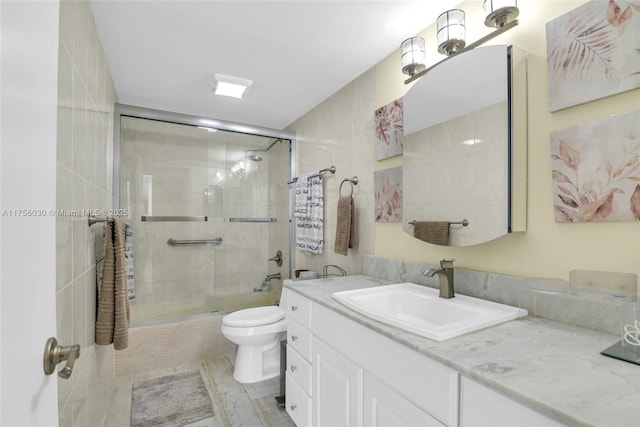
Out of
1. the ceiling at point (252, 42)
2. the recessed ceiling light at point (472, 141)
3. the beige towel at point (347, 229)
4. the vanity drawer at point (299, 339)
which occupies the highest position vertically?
the ceiling at point (252, 42)

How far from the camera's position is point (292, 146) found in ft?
10.4

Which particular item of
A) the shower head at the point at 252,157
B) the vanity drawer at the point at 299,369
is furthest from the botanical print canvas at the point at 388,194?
the shower head at the point at 252,157

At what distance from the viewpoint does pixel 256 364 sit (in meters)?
2.18

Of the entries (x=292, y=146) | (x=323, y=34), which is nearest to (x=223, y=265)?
(x=292, y=146)

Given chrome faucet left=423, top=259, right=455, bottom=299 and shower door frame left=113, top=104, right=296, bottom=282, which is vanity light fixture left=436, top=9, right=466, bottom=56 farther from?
shower door frame left=113, top=104, right=296, bottom=282

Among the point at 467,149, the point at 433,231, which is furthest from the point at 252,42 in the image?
the point at 433,231

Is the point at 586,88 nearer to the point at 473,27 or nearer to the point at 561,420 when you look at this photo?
the point at 473,27

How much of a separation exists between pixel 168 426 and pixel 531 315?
195 centimetres

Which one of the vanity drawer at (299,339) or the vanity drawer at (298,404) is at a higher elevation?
the vanity drawer at (299,339)

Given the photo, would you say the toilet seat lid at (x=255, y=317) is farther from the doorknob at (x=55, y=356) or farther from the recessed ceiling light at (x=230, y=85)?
the recessed ceiling light at (x=230, y=85)

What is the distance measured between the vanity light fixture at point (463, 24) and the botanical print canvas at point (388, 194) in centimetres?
59

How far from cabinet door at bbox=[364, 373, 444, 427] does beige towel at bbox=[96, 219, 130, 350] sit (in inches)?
48.1

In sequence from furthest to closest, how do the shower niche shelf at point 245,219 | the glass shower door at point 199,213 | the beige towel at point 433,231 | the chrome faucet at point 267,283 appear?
the chrome faucet at point 267,283, the shower niche shelf at point 245,219, the glass shower door at point 199,213, the beige towel at point 433,231

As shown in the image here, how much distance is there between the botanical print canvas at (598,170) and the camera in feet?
3.04
